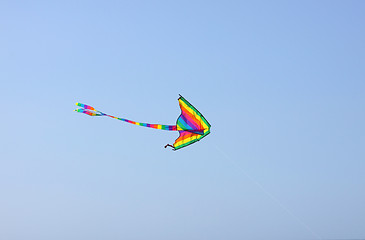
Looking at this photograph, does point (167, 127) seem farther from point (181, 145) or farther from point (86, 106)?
point (86, 106)

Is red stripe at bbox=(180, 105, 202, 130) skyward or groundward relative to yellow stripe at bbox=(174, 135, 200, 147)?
skyward

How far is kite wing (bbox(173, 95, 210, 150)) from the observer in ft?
149

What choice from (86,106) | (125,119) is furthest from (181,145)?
(86,106)

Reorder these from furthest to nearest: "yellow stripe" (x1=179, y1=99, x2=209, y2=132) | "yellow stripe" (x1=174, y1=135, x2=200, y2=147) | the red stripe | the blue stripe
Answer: the blue stripe < "yellow stripe" (x1=174, y1=135, x2=200, y2=147) < the red stripe < "yellow stripe" (x1=179, y1=99, x2=209, y2=132)

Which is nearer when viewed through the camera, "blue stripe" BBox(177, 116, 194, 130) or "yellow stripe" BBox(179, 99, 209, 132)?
"yellow stripe" BBox(179, 99, 209, 132)

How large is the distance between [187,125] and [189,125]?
7.0 inches

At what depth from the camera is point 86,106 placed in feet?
156

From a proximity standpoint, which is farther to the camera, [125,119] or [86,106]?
[86,106]

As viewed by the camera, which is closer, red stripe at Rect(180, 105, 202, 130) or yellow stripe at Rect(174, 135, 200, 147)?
red stripe at Rect(180, 105, 202, 130)

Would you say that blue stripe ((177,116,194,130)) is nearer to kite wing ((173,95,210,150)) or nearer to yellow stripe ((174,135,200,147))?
kite wing ((173,95,210,150))

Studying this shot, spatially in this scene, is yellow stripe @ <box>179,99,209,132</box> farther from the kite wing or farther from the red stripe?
the red stripe

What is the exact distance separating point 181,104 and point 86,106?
755 centimetres

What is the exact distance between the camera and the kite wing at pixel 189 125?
149 feet

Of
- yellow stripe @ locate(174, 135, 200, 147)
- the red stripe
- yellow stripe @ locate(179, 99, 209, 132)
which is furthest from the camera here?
yellow stripe @ locate(174, 135, 200, 147)
